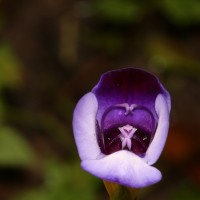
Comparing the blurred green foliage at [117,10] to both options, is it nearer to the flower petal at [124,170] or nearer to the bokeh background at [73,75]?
the bokeh background at [73,75]

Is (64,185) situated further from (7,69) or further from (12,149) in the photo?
(7,69)

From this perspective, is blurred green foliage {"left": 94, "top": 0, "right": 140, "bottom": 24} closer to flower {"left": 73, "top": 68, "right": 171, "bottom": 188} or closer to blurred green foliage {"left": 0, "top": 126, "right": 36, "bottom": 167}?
blurred green foliage {"left": 0, "top": 126, "right": 36, "bottom": 167}

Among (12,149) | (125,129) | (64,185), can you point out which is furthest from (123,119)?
(12,149)

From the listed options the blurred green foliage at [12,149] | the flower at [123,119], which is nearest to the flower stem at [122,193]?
the flower at [123,119]

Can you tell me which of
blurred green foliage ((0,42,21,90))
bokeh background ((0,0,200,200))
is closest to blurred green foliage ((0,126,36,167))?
bokeh background ((0,0,200,200))

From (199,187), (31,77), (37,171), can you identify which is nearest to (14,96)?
(31,77)

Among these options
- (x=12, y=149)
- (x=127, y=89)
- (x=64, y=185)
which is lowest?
(x=127, y=89)

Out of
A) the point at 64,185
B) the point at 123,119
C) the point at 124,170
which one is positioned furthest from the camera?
the point at 64,185
